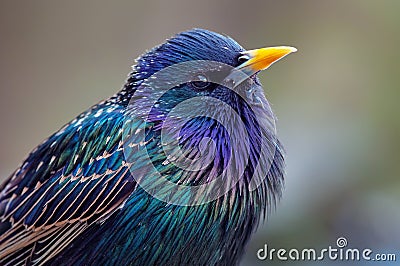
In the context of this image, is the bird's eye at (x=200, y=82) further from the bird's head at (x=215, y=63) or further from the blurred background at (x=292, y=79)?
the blurred background at (x=292, y=79)

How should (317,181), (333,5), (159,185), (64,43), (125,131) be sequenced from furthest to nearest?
(64,43) → (333,5) → (317,181) → (125,131) → (159,185)

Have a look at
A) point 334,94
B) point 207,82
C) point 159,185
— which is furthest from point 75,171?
point 334,94

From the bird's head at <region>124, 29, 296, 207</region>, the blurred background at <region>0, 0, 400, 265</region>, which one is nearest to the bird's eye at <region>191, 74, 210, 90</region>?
the bird's head at <region>124, 29, 296, 207</region>

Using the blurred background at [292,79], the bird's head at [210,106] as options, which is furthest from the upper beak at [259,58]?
the blurred background at [292,79]

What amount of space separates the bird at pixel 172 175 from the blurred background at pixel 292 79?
3.08 ft

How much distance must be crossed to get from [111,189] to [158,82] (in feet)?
0.97

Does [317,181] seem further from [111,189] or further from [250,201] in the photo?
[111,189]

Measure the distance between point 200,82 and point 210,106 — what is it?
7 centimetres

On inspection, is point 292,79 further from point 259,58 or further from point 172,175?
point 172,175

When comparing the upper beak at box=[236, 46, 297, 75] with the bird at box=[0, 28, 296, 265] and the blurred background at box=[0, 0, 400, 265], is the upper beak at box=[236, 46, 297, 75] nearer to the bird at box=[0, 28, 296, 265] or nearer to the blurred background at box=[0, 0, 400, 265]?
the bird at box=[0, 28, 296, 265]

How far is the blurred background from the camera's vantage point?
2660mm

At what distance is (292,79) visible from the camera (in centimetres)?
316

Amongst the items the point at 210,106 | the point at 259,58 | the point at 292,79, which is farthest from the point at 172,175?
the point at 292,79

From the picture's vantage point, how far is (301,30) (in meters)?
3.15
